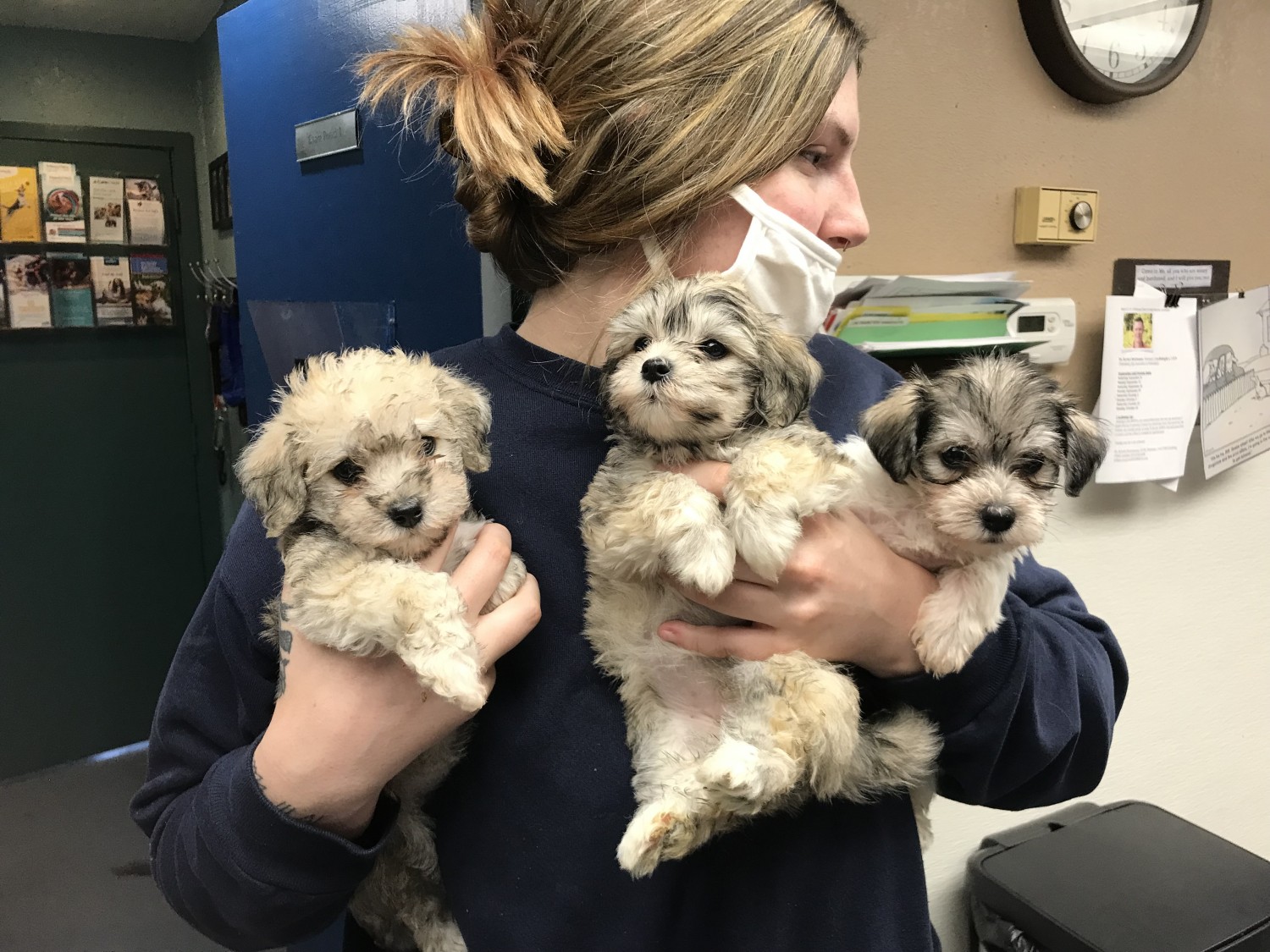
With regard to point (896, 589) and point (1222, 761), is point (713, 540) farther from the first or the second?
point (1222, 761)

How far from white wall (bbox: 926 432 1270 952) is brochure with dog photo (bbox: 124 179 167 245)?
5.25 m

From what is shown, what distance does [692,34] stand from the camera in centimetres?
129

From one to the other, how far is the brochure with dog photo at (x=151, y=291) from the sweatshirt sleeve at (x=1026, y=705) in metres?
5.30

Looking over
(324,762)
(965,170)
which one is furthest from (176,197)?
(324,762)

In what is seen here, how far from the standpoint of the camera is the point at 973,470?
1.27 metres

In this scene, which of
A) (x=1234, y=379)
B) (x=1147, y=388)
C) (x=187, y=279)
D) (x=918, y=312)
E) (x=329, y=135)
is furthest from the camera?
(x=187, y=279)

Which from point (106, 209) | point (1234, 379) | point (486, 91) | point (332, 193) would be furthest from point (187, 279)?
point (1234, 379)

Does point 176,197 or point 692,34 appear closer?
point 692,34

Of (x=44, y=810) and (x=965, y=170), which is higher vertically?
(x=965, y=170)

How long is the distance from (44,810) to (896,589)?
5.43m

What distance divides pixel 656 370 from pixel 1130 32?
2134mm

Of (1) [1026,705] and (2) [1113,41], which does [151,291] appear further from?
(1) [1026,705]

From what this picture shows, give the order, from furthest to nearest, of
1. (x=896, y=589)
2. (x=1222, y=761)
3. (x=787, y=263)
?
(x=1222, y=761)
(x=787, y=263)
(x=896, y=589)

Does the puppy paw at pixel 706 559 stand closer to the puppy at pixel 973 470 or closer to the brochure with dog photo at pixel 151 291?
the puppy at pixel 973 470
